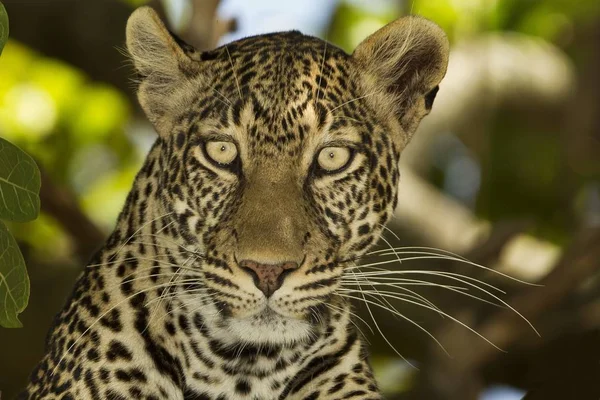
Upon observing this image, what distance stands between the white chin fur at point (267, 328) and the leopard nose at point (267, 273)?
190 mm

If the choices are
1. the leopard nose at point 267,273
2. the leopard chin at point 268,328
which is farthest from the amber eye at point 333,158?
the leopard chin at point 268,328

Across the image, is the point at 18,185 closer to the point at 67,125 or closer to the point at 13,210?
the point at 13,210

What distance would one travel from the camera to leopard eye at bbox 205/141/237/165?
18.1 feet

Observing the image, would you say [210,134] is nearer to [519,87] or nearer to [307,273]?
[307,273]

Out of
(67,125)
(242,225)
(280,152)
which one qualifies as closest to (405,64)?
(280,152)

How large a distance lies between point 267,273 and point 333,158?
729mm

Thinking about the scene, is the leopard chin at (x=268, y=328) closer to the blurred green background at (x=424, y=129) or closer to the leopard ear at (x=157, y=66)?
the leopard ear at (x=157, y=66)

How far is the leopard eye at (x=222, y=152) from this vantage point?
18.1 feet

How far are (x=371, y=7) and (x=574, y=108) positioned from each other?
2.78 metres

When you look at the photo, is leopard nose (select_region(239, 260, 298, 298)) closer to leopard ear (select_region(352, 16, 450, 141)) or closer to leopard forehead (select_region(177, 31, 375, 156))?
leopard forehead (select_region(177, 31, 375, 156))

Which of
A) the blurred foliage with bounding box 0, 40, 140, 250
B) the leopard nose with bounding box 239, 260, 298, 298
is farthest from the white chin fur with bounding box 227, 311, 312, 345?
the blurred foliage with bounding box 0, 40, 140, 250

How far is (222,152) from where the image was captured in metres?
5.54

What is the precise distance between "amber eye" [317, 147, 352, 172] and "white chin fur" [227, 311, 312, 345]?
711 millimetres

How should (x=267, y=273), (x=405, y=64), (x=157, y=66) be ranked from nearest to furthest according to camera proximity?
(x=267, y=273) → (x=157, y=66) → (x=405, y=64)
